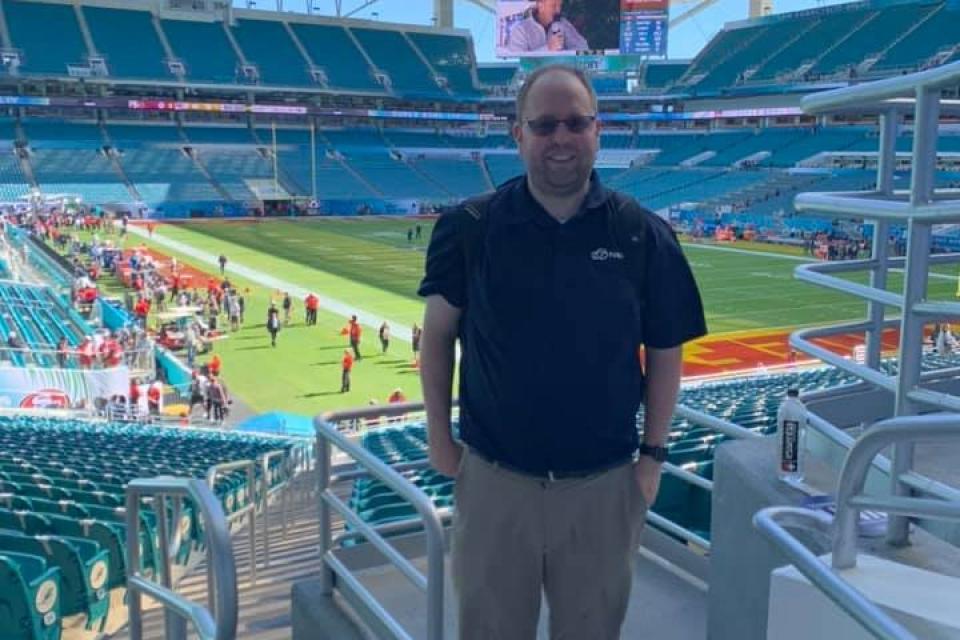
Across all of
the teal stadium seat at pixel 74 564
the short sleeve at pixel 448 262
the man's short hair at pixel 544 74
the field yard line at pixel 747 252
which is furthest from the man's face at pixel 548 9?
the short sleeve at pixel 448 262

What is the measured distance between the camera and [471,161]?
68875mm

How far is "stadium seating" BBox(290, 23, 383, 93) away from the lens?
6744 cm

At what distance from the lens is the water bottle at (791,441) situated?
10.0 ft

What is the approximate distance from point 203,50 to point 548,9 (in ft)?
81.6

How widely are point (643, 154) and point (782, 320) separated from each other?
43105 millimetres

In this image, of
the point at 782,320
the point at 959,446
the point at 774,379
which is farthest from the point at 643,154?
the point at 959,446

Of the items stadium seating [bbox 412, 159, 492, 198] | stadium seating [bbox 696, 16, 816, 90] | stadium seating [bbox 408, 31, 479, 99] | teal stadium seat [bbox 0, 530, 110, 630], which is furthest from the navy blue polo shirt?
stadium seating [bbox 408, 31, 479, 99]

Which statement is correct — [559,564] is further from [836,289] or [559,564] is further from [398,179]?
[398,179]

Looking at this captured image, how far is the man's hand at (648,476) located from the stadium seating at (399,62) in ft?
221

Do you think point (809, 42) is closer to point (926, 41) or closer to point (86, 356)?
point (926, 41)

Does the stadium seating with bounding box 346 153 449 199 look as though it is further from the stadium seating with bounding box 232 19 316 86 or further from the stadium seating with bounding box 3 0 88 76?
the stadium seating with bounding box 3 0 88 76

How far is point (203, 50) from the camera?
6456 centimetres

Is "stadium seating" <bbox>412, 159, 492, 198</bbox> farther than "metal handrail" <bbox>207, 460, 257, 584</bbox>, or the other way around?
"stadium seating" <bbox>412, 159, 492, 198</bbox>

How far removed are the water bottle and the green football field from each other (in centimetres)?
540
